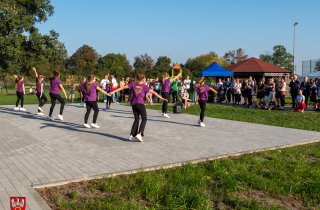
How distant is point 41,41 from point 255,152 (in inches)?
1787

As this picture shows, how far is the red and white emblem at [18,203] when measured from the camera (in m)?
3.31

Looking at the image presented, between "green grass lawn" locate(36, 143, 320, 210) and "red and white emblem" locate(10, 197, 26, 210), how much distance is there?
32cm

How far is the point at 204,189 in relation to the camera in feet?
13.7

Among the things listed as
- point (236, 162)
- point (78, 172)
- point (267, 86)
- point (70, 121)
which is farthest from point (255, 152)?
point (267, 86)

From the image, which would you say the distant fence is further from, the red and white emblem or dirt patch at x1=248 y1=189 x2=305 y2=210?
the red and white emblem

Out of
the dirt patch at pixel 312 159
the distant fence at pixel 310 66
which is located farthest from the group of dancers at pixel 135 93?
the distant fence at pixel 310 66

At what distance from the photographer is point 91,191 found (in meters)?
4.05

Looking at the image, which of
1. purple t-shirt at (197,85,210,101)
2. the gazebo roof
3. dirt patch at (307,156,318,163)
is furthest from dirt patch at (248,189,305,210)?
the gazebo roof

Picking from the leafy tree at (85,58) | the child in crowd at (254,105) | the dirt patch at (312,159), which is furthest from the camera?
the leafy tree at (85,58)

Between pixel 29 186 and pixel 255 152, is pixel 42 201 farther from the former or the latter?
pixel 255 152

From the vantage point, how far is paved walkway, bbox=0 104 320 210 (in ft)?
15.2

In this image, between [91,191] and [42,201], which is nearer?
[42,201]

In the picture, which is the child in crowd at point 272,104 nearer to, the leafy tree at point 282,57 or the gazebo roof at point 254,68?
the gazebo roof at point 254,68

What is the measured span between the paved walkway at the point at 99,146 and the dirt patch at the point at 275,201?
182 cm
